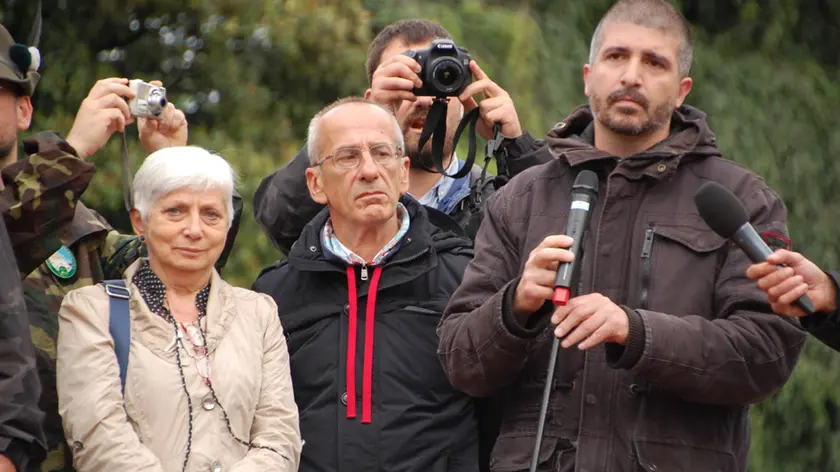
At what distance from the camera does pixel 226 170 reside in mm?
5066

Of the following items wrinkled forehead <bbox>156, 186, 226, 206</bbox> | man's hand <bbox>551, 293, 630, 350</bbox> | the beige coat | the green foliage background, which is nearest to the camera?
man's hand <bbox>551, 293, 630, 350</bbox>

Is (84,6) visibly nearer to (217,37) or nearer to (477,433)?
(217,37)

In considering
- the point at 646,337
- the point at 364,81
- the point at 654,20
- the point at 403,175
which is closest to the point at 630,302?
the point at 646,337

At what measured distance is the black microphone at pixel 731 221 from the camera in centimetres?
423

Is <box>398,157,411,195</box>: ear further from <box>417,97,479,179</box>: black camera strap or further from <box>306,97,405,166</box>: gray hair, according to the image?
<box>417,97,479,179</box>: black camera strap

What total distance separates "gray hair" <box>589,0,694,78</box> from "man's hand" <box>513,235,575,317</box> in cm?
83

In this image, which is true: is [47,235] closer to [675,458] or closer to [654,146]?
[654,146]

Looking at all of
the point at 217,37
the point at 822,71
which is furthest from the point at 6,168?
the point at 822,71

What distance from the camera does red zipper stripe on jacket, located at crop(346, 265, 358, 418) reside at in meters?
5.10

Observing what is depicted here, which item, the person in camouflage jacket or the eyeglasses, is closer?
the person in camouflage jacket

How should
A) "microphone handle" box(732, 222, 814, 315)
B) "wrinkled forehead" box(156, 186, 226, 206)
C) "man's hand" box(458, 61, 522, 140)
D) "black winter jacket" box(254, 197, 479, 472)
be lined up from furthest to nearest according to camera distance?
"man's hand" box(458, 61, 522, 140) < "black winter jacket" box(254, 197, 479, 472) < "wrinkled forehead" box(156, 186, 226, 206) < "microphone handle" box(732, 222, 814, 315)

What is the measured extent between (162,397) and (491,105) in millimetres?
1634

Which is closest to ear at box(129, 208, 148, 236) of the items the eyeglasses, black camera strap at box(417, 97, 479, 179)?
the eyeglasses

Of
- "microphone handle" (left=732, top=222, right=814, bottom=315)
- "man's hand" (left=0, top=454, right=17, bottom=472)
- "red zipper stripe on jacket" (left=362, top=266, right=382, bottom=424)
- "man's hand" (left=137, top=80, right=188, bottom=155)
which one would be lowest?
"man's hand" (left=0, top=454, right=17, bottom=472)
